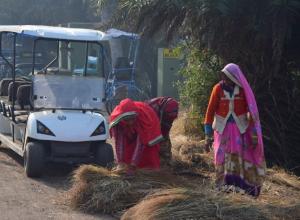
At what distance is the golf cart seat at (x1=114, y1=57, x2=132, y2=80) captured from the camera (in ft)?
68.2

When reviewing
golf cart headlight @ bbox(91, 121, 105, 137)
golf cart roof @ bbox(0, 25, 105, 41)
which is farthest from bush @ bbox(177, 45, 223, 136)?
golf cart headlight @ bbox(91, 121, 105, 137)

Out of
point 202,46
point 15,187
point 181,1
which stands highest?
point 181,1

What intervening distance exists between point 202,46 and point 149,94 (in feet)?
38.5

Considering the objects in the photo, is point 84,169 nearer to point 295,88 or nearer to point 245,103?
point 245,103

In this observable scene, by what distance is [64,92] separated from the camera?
10.4 meters

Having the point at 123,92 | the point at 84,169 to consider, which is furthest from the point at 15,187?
the point at 123,92

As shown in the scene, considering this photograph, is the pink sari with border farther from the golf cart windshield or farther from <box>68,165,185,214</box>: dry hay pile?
the golf cart windshield

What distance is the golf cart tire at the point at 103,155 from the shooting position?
31.4 feet

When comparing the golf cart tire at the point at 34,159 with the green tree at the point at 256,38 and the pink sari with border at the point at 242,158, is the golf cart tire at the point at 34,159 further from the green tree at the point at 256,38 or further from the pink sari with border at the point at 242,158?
the pink sari with border at the point at 242,158

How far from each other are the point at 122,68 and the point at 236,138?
1335 cm

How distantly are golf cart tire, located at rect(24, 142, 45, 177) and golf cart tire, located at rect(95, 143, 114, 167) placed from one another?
786mm

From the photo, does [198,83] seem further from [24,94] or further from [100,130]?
[24,94]

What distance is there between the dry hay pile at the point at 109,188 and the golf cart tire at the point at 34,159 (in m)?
1.38

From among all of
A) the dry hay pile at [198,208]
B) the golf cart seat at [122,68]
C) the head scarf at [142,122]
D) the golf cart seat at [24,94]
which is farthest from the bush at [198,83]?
the golf cart seat at [122,68]
